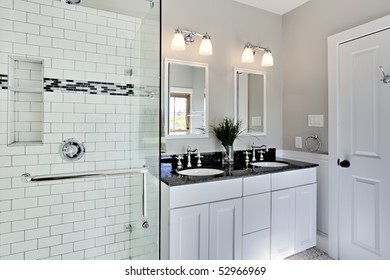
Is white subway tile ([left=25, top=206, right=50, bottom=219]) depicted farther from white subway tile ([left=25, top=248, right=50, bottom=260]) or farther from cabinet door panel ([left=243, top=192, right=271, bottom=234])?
cabinet door panel ([left=243, top=192, right=271, bottom=234])

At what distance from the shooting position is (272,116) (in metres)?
2.55

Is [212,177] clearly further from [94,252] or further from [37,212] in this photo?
[37,212]

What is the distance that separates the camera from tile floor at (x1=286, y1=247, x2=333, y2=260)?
2.07 metres

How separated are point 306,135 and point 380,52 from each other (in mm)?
911

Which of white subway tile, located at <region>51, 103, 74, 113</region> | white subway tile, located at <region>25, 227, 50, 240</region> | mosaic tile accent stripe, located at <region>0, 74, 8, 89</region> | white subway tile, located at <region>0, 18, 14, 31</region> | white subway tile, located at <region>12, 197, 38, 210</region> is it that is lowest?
white subway tile, located at <region>25, 227, 50, 240</region>

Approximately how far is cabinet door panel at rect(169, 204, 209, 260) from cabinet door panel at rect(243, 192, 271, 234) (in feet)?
1.11

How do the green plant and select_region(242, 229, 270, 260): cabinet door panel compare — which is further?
the green plant

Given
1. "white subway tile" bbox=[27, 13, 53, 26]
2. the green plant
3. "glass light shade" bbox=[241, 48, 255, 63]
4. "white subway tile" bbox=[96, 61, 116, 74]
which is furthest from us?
"glass light shade" bbox=[241, 48, 255, 63]

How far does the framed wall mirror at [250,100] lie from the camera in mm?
2330

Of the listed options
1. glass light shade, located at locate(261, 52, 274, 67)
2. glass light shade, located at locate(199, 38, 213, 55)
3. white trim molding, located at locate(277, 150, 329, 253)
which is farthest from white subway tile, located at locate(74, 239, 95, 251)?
glass light shade, located at locate(261, 52, 274, 67)

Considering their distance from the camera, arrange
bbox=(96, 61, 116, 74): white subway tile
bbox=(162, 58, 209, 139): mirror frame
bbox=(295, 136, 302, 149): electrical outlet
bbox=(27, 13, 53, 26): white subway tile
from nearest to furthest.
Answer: bbox=(27, 13, 53, 26): white subway tile, bbox=(96, 61, 116, 74): white subway tile, bbox=(162, 58, 209, 139): mirror frame, bbox=(295, 136, 302, 149): electrical outlet

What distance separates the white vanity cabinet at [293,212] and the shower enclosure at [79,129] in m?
1.02

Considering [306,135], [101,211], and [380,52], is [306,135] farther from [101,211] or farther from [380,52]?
[101,211]
